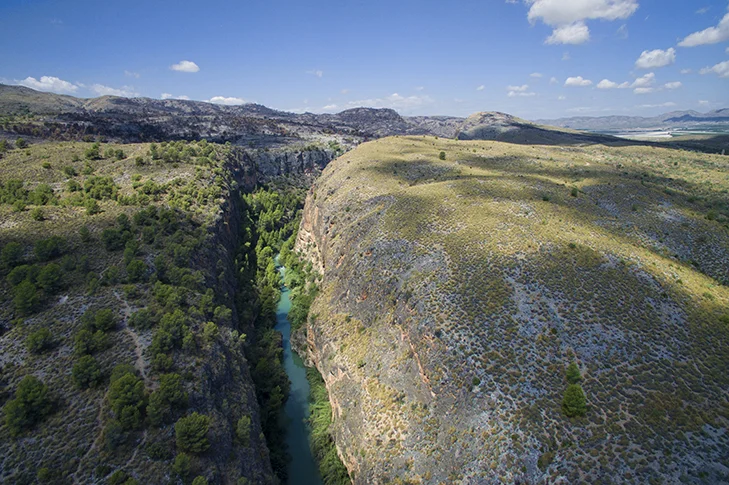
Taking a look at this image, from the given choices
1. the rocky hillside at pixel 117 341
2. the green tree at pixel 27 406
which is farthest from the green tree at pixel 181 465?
the green tree at pixel 27 406

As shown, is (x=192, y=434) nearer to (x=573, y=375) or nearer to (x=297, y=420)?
(x=297, y=420)

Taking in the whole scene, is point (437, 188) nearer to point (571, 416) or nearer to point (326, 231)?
point (326, 231)

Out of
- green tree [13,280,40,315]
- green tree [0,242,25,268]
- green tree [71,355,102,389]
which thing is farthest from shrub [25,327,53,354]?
green tree [0,242,25,268]

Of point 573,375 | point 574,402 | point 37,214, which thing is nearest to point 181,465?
point 574,402

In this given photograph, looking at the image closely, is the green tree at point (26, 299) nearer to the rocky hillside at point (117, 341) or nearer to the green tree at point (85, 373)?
the rocky hillside at point (117, 341)

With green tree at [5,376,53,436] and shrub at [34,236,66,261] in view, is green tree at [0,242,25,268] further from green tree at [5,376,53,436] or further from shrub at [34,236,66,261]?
green tree at [5,376,53,436]

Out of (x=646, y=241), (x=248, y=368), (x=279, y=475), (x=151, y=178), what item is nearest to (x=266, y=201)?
(x=151, y=178)

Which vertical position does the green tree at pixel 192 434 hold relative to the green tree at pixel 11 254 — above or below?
below
